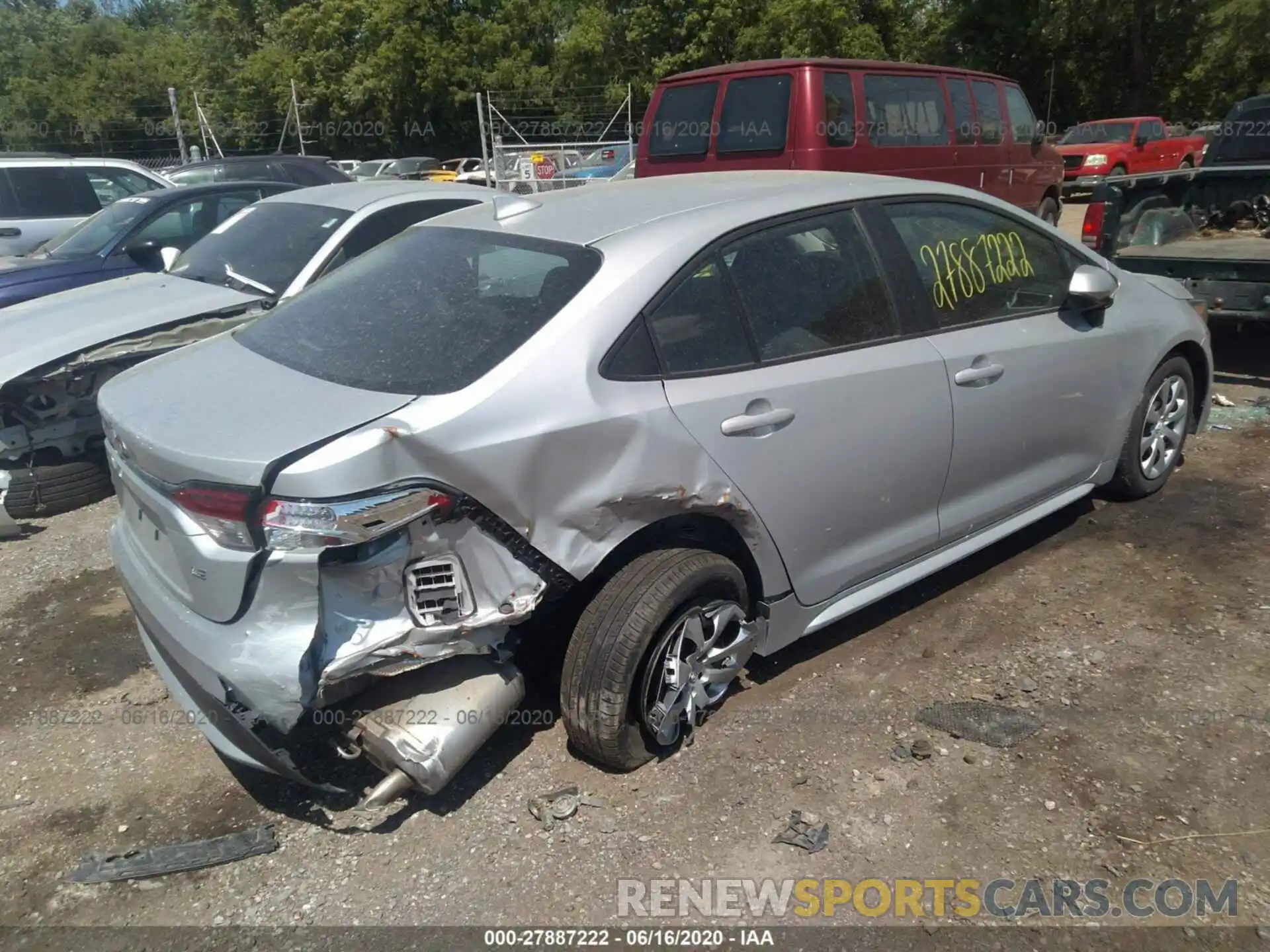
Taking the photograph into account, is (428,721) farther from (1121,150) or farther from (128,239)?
(1121,150)

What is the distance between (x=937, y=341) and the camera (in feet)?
11.3

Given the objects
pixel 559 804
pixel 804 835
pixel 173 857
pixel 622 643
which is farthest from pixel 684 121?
pixel 173 857

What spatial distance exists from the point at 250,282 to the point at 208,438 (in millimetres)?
3511

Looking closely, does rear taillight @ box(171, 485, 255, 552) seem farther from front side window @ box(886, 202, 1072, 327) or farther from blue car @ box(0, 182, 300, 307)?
blue car @ box(0, 182, 300, 307)

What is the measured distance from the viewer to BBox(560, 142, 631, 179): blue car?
16344mm

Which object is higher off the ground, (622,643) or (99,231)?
(99,231)

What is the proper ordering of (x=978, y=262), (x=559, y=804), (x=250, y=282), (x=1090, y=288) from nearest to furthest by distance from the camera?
(x=559, y=804), (x=978, y=262), (x=1090, y=288), (x=250, y=282)

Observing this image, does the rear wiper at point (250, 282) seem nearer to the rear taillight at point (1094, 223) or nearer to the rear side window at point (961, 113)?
the rear taillight at point (1094, 223)

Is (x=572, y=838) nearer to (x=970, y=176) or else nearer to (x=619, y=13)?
(x=970, y=176)

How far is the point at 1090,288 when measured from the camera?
12.5ft

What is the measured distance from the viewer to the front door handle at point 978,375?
3.45m

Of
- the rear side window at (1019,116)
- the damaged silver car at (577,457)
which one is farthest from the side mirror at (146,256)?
the rear side window at (1019,116)

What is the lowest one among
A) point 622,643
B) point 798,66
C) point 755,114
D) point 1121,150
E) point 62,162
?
point 1121,150

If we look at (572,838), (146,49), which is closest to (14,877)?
(572,838)
